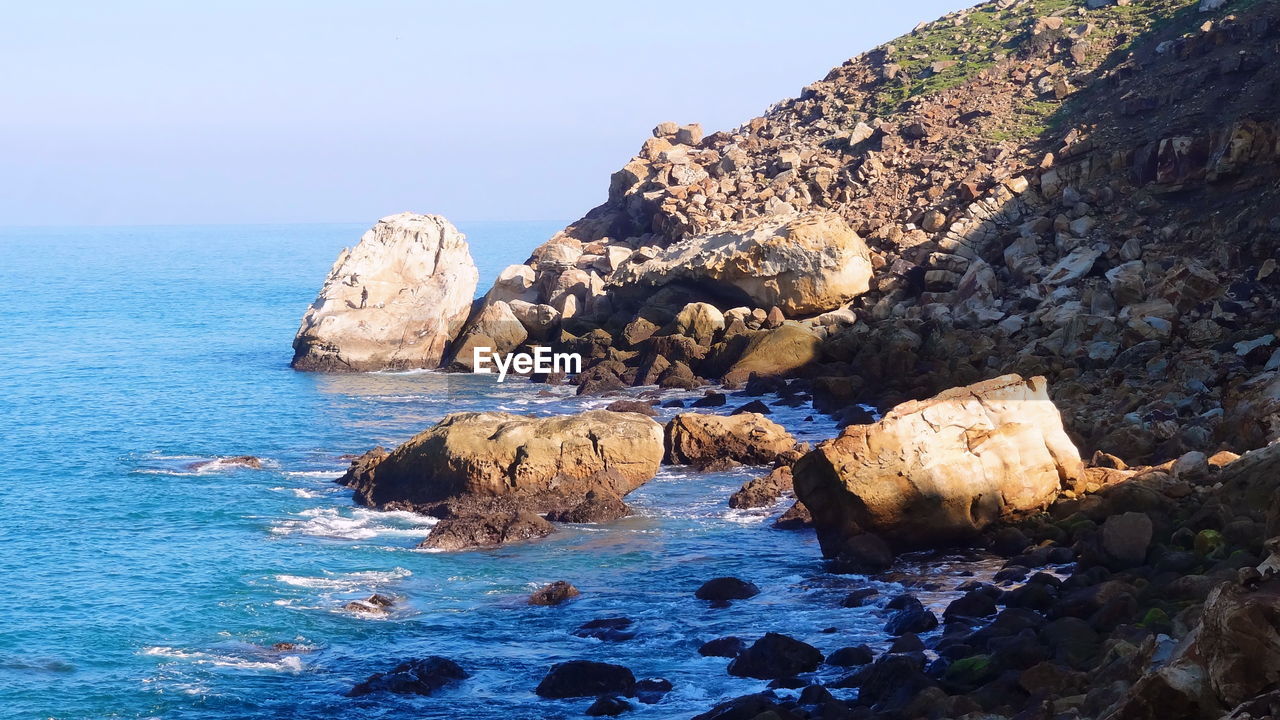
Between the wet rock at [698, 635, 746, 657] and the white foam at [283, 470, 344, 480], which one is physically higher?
the white foam at [283, 470, 344, 480]

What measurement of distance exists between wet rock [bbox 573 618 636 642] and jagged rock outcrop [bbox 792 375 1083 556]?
529 cm

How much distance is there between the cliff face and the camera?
37781mm

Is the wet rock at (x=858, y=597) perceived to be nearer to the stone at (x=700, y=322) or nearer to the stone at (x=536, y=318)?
the stone at (x=700, y=322)

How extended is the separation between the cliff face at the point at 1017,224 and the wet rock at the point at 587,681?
→ 1537 cm

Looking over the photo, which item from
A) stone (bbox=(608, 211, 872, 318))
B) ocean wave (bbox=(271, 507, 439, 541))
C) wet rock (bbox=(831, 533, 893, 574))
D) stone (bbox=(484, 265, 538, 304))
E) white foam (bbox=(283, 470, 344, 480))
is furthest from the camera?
stone (bbox=(484, 265, 538, 304))

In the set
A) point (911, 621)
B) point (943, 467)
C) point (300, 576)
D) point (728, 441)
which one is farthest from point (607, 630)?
point (728, 441)

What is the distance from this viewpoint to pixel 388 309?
6000cm

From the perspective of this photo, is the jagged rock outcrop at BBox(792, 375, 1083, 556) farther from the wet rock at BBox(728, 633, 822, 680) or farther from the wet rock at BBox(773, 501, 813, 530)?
the wet rock at BBox(728, 633, 822, 680)

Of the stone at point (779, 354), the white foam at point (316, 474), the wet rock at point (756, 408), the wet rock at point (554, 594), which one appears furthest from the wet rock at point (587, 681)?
the stone at point (779, 354)

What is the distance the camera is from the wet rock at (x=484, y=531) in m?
30.9

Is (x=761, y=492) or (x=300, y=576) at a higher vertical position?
(x=761, y=492)

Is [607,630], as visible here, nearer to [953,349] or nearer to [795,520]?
[795,520]

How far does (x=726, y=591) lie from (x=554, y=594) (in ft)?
11.8

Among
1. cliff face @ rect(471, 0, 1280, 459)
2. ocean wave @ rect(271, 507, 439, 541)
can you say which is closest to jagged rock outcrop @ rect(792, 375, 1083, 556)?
cliff face @ rect(471, 0, 1280, 459)
